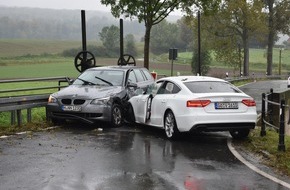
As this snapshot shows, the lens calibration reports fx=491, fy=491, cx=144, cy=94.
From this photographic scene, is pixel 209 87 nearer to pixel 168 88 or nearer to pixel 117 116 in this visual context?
pixel 168 88

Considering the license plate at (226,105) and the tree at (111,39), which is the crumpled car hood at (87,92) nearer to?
the license plate at (226,105)

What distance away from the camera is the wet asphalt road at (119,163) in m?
6.87

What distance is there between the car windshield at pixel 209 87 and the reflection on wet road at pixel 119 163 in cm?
115

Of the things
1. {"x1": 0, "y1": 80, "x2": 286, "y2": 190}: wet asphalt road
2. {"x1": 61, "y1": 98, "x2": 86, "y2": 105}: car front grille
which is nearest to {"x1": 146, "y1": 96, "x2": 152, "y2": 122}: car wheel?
{"x1": 0, "y1": 80, "x2": 286, "y2": 190}: wet asphalt road

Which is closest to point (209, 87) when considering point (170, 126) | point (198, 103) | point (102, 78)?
point (198, 103)

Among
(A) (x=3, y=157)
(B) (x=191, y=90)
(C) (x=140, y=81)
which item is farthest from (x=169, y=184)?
A: (C) (x=140, y=81)

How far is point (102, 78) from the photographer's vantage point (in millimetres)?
14219

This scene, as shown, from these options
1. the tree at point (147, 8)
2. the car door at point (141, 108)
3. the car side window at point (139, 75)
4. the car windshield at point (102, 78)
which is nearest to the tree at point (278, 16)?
the tree at point (147, 8)

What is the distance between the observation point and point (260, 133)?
39.5 feet

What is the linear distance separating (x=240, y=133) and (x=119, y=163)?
4.12 meters

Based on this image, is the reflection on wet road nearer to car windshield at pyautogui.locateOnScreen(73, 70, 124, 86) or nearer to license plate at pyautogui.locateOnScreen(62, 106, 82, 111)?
license plate at pyautogui.locateOnScreen(62, 106, 82, 111)

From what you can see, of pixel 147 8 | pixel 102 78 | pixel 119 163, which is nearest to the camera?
pixel 119 163

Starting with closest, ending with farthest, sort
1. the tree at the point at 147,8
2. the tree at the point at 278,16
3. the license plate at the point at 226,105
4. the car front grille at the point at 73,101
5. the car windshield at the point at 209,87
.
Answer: the license plate at the point at 226,105 → the car windshield at the point at 209,87 → the car front grille at the point at 73,101 → the tree at the point at 147,8 → the tree at the point at 278,16

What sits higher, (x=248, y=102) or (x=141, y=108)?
(x=248, y=102)
